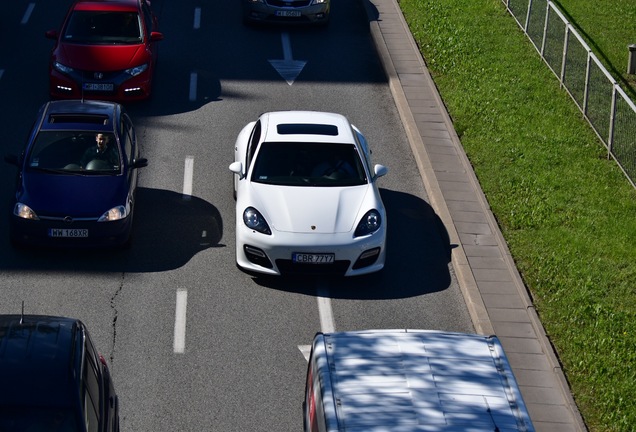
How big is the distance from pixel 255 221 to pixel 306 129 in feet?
6.67

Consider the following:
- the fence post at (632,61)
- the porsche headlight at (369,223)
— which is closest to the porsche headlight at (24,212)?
the porsche headlight at (369,223)

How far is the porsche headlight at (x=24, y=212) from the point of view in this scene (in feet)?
46.5

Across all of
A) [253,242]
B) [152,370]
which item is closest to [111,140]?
[253,242]

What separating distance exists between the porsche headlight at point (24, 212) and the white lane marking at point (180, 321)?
2154mm

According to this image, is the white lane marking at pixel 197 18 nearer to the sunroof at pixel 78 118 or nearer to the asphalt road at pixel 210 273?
the asphalt road at pixel 210 273

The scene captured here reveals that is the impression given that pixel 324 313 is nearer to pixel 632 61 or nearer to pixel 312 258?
pixel 312 258

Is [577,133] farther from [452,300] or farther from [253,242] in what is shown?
[253,242]

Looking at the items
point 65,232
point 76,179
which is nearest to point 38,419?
point 65,232

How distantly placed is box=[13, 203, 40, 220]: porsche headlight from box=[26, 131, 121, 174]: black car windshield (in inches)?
30.2

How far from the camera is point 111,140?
15.4 m

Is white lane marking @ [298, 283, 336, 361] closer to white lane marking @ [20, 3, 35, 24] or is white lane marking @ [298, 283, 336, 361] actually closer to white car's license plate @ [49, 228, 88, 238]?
white car's license plate @ [49, 228, 88, 238]

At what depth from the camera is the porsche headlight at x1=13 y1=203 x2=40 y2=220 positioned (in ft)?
46.5

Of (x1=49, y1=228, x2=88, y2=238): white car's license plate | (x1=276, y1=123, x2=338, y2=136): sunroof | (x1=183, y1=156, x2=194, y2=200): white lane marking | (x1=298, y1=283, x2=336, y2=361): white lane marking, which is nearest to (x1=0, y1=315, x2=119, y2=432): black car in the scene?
(x1=298, y1=283, x2=336, y2=361): white lane marking

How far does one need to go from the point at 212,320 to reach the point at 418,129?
22.2 ft
